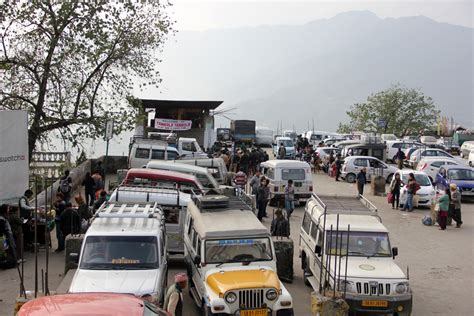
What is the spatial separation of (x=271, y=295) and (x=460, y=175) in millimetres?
21452

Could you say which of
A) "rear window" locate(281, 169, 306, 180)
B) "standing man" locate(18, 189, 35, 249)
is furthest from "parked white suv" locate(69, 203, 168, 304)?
"rear window" locate(281, 169, 306, 180)

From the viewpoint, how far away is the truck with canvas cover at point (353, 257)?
12305mm

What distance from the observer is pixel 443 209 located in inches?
914

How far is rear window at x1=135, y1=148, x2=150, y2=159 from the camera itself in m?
30.4

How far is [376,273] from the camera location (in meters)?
12.7

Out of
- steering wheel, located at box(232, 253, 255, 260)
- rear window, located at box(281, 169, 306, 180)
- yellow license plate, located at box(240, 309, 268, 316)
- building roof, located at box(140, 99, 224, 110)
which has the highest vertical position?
building roof, located at box(140, 99, 224, 110)

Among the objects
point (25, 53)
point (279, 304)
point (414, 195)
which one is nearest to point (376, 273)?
point (279, 304)

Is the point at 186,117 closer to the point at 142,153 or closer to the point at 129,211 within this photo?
the point at 142,153

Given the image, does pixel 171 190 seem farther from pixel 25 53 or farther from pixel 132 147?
pixel 132 147

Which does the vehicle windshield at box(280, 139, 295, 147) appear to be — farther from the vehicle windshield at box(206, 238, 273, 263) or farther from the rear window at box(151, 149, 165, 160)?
the vehicle windshield at box(206, 238, 273, 263)

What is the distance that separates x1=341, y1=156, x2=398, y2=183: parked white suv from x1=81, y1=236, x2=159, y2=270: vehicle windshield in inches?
969

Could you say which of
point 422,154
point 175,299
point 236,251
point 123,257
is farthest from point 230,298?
point 422,154

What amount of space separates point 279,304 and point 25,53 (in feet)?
61.2

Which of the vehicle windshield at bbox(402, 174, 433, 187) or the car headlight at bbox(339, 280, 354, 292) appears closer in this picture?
the car headlight at bbox(339, 280, 354, 292)
